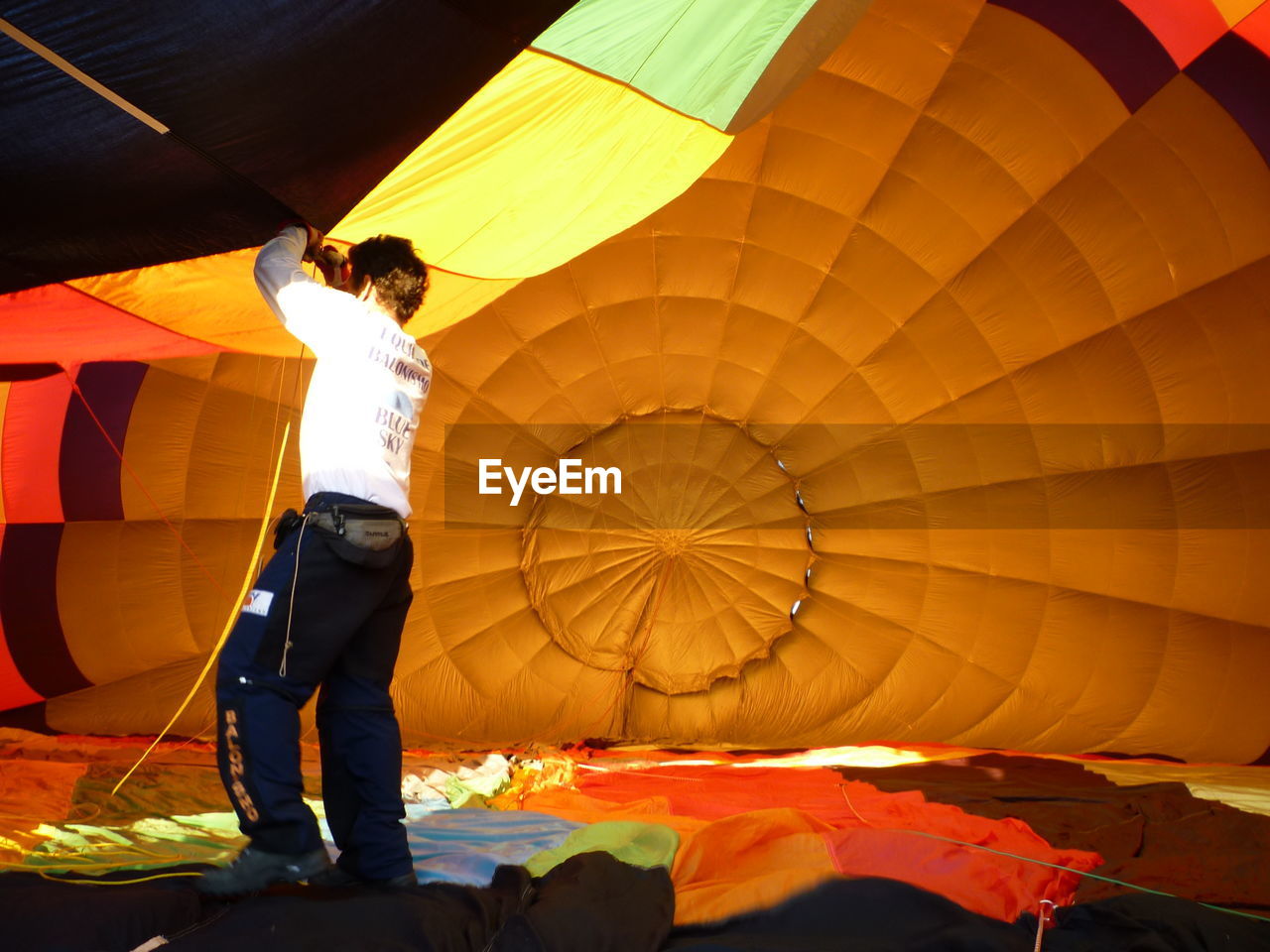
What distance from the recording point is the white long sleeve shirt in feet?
6.45

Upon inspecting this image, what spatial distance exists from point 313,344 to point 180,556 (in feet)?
9.63

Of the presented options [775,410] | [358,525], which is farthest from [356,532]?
[775,410]

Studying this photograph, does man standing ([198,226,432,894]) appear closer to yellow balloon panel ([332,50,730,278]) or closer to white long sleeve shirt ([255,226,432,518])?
white long sleeve shirt ([255,226,432,518])

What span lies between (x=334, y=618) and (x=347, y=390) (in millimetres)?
421

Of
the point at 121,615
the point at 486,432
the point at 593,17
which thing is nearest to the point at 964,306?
the point at 486,432

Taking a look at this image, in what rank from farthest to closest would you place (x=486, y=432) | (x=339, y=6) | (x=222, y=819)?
1. (x=486, y=432)
2. (x=222, y=819)
3. (x=339, y=6)

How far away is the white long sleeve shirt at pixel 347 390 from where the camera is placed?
1.97m

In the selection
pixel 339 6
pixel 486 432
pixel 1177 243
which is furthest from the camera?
pixel 486 432

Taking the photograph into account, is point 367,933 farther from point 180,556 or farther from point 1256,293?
point 1256,293

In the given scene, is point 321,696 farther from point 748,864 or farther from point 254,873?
point 748,864

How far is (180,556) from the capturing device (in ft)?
15.1

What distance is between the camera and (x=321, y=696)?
203 centimetres

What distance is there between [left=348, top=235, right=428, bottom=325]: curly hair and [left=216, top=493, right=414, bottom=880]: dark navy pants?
47 cm

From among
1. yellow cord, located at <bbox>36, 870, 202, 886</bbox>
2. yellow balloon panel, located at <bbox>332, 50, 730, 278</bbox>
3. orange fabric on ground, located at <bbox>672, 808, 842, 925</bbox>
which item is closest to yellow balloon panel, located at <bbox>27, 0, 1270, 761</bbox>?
yellow balloon panel, located at <bbox>332, 50, 730, 278</bbox>
